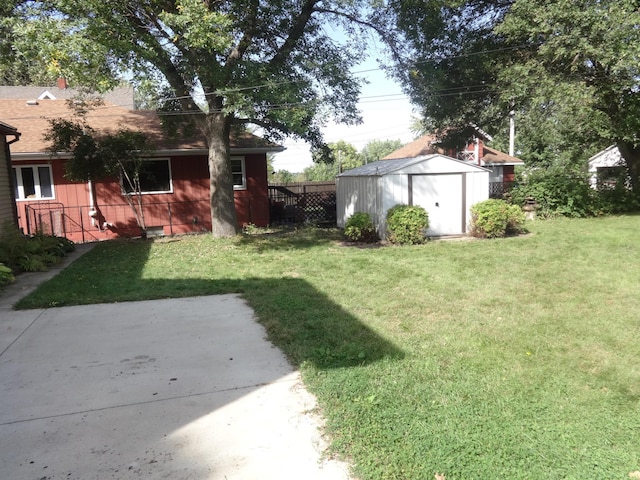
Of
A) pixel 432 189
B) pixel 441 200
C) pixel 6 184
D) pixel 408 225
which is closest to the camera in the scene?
pixel 6 184

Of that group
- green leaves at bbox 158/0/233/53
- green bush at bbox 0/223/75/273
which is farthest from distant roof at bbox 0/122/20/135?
green leaves at bbox 158/0/233/53

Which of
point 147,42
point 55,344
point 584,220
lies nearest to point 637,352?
point 55,344

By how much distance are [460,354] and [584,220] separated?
41.4ft

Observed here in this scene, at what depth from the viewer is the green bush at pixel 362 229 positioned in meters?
11.8

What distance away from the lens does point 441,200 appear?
12.3 meters

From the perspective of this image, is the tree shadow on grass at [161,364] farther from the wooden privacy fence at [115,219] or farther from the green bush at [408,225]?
the wooden privacy fence at [115,219]

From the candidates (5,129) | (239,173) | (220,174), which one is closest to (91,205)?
(5,129)

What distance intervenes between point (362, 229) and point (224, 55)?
223 inches

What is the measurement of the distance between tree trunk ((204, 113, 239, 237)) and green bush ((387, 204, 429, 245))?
15.0ft

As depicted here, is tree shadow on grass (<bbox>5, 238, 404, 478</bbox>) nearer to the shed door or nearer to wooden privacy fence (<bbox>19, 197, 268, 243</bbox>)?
the shed door

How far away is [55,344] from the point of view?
475 centimetres

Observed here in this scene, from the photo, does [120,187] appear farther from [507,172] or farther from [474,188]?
[507,172]

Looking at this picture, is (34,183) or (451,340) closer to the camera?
(451,340)

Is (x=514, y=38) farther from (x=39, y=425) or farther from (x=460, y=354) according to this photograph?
(x=39, y=425)
